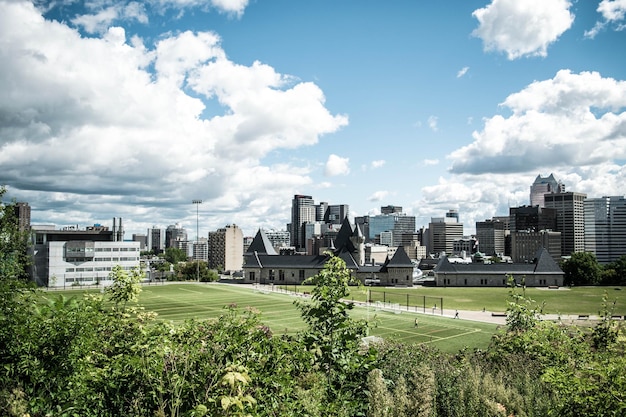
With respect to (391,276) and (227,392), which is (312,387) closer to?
→ (227,392)

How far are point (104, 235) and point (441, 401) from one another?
453 feet

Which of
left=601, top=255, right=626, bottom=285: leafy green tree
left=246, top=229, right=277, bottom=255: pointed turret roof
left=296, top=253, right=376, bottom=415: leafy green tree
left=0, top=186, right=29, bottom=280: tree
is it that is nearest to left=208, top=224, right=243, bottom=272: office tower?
left=246, top=229, right=277, bottom=255: pointed turret roof

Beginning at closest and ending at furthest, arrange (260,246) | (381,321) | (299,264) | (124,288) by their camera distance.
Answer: (124,288) < (381,321) < (299,264) < (260,246)

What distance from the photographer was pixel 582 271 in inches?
3819

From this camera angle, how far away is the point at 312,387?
6516 mm

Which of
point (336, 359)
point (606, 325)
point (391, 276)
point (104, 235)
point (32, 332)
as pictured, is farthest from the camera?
point (104, 235)

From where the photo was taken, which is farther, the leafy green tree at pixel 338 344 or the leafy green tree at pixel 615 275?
the leafy green tree at pixel 615 275

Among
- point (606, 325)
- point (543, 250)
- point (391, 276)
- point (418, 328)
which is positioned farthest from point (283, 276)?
point (606, 325)

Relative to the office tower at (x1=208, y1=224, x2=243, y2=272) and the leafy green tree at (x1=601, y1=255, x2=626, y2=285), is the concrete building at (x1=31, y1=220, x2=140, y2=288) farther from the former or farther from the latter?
the leafy green tree at (x1=601, y1=255, x2=626, y2=285)

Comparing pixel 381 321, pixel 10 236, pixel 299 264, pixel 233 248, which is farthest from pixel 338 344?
pixel 233 248

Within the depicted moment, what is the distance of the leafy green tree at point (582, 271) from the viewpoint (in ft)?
317

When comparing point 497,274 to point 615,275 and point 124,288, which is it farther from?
point 124,288

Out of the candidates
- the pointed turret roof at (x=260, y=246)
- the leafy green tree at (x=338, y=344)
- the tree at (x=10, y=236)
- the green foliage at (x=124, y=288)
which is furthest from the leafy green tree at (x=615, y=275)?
the tree at (x=10, y=236)

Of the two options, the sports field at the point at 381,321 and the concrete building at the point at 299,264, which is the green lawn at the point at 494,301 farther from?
the concrete building at the point at 299,264
